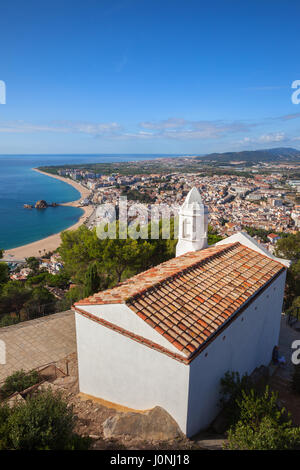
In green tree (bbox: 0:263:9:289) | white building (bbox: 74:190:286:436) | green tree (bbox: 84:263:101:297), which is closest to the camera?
white building (bbox: 74:190:286:436)

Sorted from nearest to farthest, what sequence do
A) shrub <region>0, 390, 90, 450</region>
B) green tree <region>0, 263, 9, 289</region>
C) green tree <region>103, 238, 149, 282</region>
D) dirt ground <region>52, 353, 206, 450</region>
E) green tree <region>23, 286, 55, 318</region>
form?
shrub <region>0, 390, 90, 450</region>, dirt ground <region>52, 353, 206, 450</region>, green tree <region>23, 286, 55, 318</region>, green tree <region>103, 238, 149, 282</region>, green tree <region>0, 263, 9, 289</region>

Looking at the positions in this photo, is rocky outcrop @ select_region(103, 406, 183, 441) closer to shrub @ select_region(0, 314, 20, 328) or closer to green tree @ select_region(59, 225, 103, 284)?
shrub @ select_region(0, 314, 20, 328)

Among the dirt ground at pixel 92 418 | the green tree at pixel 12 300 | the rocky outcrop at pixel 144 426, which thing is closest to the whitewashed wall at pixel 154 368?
the rocky outcrop at pixel 144 426

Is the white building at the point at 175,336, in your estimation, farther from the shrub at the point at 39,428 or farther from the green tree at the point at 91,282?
the green tree at the point at 91,282

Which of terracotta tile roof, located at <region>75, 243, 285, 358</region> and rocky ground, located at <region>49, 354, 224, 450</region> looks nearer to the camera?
rocky ground, located at <region>49, 354, 224, 450</region>

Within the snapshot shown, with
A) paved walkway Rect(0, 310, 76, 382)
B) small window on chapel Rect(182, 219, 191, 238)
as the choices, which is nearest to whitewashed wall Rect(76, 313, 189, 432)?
paved walkway Rect(0, 310, 76, 382)

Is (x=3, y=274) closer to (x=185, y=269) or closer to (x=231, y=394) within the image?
(x=185, y=269)
